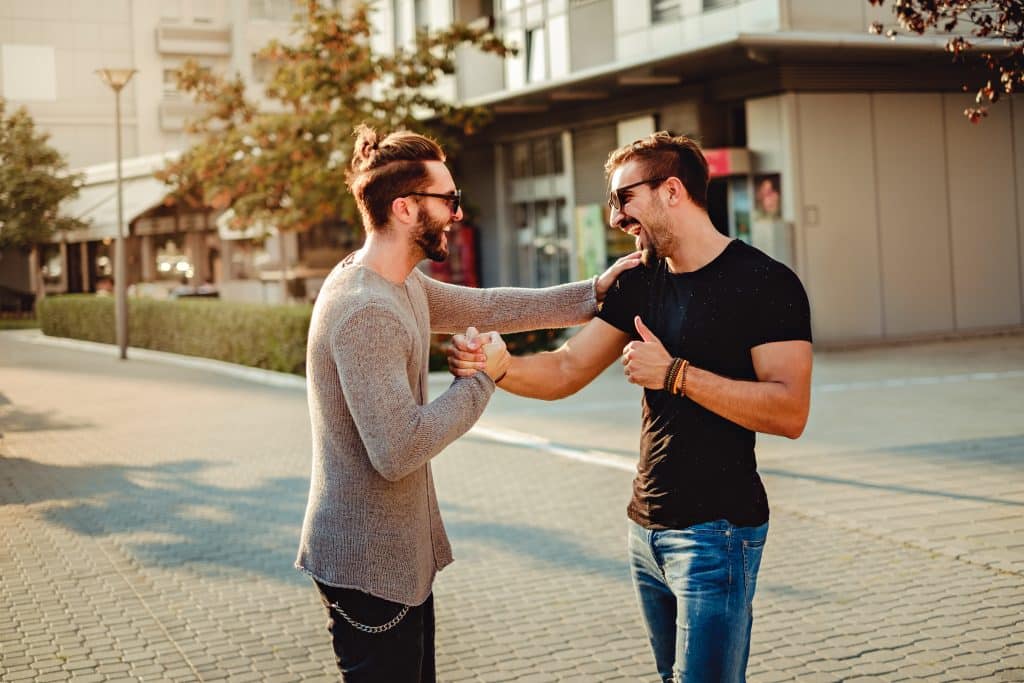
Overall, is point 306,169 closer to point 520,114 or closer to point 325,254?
point 520,114

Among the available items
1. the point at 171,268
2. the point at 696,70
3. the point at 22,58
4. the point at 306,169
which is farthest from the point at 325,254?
the point at 22,58

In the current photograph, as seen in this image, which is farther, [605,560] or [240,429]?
[240,429]

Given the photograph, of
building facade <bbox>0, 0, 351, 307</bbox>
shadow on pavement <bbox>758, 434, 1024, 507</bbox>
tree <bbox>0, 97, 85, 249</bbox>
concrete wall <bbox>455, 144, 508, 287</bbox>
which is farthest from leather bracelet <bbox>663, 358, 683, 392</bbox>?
tree <bbox>0, 97, 85, 249</bbox>

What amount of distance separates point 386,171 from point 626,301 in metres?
0.87

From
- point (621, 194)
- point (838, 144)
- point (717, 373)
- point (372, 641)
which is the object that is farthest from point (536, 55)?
point (372, 641)

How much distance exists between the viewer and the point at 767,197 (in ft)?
70.1

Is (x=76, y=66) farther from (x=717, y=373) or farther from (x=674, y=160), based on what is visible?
(x=717, y=373)

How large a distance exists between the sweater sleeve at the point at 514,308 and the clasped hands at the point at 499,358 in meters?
0.56

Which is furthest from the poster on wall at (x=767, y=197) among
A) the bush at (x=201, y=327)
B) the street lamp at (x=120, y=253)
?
the street lamp at (x=120, y=253)

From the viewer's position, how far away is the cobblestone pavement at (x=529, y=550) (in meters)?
5.86

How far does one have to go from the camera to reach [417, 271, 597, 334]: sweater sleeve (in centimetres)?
403

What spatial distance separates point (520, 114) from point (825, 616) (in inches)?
890

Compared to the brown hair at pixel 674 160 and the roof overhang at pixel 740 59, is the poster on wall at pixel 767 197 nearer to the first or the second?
the roof overhang at pixel 740 59

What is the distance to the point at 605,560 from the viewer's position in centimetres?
759
